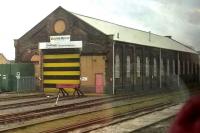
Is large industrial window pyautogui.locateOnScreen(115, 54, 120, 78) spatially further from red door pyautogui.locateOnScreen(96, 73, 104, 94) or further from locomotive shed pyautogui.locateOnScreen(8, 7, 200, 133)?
red door pyautogui.locateOnScreen(96, 73, 104, 94)

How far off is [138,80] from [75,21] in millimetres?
9573

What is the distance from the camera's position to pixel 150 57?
4856 cm

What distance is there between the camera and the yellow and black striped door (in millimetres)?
40319

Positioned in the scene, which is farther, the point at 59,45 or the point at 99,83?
the point at 59,45

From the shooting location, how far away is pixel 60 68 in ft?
135

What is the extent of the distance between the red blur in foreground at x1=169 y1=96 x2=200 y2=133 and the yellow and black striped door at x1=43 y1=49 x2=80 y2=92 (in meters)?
39.2

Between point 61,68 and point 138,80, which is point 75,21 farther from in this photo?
point 138,80

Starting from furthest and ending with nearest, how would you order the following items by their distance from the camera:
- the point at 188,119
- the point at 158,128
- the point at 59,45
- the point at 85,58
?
the point at 59,45, the point at 85,58, the point at 158,128, the point at 188,119

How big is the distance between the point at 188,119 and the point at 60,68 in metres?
40.4

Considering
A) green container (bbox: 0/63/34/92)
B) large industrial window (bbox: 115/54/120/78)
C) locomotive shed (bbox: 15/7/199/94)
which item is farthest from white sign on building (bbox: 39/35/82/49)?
large industrial window (bbox: 115/54/120/78)

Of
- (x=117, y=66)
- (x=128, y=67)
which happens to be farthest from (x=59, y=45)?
(x=128, y=67)

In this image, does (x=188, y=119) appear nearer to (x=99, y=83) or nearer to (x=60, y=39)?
(x=99, y=83)

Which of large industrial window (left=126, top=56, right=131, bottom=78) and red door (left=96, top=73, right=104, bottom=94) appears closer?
red door (left=96, top=73, right=104, bottom=94)

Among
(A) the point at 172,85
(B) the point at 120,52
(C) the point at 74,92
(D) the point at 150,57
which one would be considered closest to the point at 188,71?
(A) the point at 172,85
